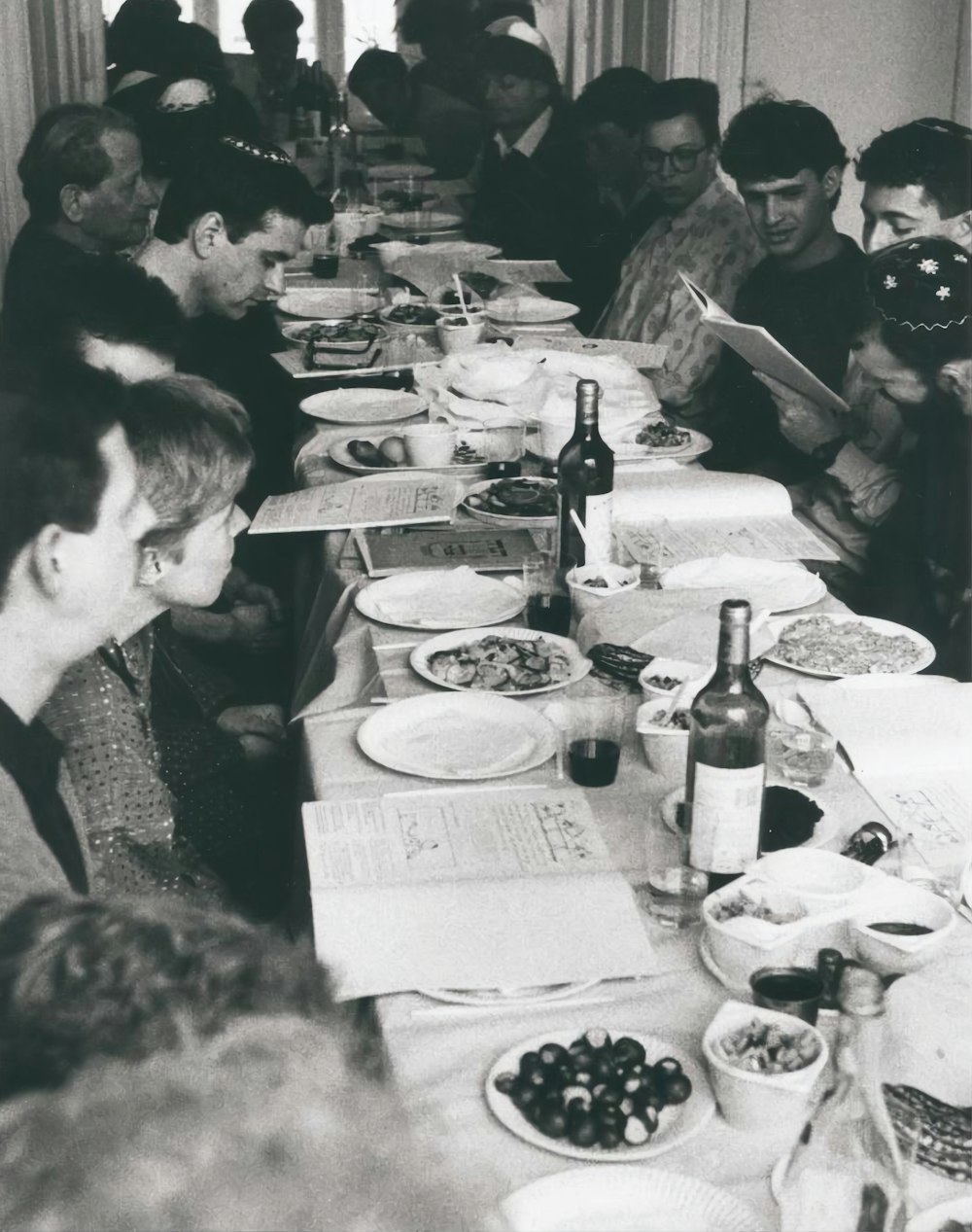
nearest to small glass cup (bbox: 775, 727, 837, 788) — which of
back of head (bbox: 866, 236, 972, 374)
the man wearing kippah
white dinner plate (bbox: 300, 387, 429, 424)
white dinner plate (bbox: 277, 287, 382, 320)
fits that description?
back of head (bbox: 866, 236, 972, 374)

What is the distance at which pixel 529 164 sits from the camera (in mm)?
4844

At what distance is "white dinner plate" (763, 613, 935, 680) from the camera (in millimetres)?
1623

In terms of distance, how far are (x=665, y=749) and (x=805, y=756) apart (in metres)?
0.14

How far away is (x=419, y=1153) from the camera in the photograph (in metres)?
0.81

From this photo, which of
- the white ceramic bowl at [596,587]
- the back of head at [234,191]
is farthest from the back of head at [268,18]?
the white ceramic bowl at [596,587]

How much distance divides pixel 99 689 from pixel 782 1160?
1004mm

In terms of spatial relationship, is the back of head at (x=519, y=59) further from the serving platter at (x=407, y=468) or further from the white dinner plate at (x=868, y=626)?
the white dinner plate at (x=868, y=626)

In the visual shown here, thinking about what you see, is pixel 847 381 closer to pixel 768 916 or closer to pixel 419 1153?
pixel 768 916

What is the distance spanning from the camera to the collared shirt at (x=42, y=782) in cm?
129

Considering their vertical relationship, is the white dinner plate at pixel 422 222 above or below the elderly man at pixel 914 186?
below

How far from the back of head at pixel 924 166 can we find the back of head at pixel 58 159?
5.38 ft

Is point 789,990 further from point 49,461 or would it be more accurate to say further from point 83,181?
point 83,181

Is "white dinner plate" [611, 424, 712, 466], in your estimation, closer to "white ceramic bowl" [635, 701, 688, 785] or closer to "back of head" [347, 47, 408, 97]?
"white ceramic bowl" [635, 701, 688, 785]

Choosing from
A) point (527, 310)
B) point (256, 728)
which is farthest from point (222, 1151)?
point (527, 310)
